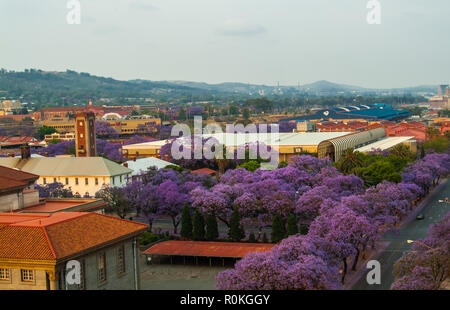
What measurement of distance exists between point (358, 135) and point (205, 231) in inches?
2387

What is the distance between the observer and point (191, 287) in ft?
122

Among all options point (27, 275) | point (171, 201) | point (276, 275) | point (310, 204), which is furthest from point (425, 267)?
point (171, 201)

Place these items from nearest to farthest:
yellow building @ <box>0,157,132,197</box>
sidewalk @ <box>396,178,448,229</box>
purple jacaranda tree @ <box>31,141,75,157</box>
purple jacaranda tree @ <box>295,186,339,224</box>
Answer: purple jacaranda tree @ <box>295,186,339,224</box>
sidewalk @ <box>396,178,448,229</box>
yellow building @ <box>0,157,132,197</box>
purple jacaranda tree @ <box>31,141,75,157</box>

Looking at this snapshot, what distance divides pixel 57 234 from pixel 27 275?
208 centimetres

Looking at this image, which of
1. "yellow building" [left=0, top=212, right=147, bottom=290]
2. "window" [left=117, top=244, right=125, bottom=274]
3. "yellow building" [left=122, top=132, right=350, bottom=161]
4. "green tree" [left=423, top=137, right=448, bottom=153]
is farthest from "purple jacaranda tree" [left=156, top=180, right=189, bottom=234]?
"green tree" [left=423, top=137, right=448, bottom=153]

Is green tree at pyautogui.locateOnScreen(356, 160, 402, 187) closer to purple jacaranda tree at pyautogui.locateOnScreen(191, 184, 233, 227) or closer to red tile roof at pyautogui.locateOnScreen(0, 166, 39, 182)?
purple jacaranda tree at pyautogui.locateOnScreen(191, 184, 233, 227)

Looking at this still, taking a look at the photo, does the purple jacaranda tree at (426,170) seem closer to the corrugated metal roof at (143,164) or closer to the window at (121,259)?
the corrugated metal roof at (143,164)

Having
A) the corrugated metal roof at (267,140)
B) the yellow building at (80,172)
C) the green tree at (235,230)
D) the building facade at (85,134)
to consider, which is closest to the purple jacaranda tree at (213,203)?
the green tree at (235,230)

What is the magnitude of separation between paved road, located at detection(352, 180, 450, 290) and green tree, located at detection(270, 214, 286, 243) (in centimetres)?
714

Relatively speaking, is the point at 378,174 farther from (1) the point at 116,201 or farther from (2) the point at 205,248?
(1) the point at 116,201

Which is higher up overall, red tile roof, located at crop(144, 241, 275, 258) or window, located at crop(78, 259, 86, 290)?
window, located at crop(78, 259, 86, 290)

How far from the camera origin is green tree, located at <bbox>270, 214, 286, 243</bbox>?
4613cm

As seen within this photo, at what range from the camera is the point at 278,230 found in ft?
152
